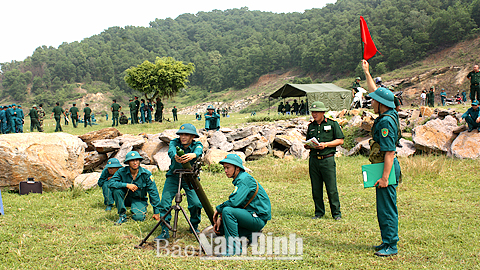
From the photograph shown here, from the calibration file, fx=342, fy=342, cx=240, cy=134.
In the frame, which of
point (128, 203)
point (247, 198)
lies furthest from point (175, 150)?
point (128, 203)

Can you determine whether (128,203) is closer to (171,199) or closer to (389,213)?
(171,199)

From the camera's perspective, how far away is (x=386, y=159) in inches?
155

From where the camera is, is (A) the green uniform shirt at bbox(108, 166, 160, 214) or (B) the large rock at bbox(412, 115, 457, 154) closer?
(A) the green uniform shirt at bbox(108, 166, 160, 214)

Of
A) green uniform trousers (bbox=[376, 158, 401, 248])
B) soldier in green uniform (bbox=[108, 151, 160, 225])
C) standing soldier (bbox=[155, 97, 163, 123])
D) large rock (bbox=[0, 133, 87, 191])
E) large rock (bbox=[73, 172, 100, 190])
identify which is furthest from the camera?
standing soldier (bbox=[155, 97, 163, 123])

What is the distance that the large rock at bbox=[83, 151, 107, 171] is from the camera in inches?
389

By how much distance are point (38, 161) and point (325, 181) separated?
642cm

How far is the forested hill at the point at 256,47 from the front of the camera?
60.8 metres

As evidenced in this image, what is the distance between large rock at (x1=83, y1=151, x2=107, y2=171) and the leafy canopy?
18629 mm

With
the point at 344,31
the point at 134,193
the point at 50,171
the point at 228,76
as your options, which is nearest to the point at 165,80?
the point at 50,171

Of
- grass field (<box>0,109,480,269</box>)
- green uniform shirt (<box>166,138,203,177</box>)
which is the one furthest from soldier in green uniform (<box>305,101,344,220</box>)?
green uniform shirt (<box>166,138,203,177</box>)

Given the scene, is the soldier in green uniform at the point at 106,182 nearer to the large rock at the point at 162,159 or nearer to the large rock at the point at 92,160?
the large rock at the point at 92,160

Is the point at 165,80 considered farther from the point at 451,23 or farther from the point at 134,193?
the point at 451,23

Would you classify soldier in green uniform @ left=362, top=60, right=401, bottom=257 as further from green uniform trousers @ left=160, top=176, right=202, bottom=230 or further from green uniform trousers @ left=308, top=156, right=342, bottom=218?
green uniform trousers @ left=160, top=176, right=202, bottom=230

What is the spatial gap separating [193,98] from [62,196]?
302 ft
